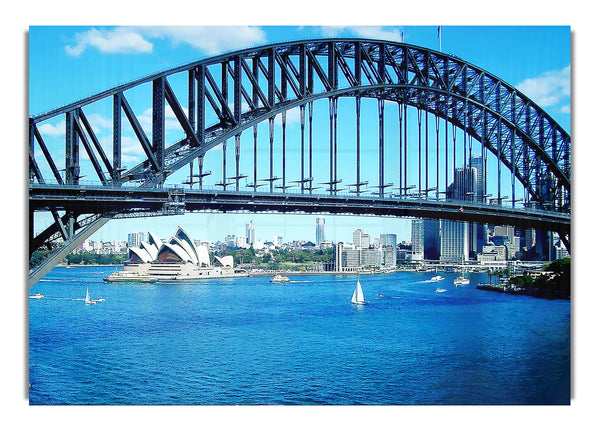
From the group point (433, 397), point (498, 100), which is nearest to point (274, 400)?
point (433, 397)

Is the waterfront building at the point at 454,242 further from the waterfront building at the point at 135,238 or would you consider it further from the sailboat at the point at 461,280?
the waterfront building at the point at 135,238

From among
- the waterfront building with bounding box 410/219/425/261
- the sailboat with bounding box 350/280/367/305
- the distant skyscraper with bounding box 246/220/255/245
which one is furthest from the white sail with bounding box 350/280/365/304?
the distant skyscraper with bounding box 246/220/255/245

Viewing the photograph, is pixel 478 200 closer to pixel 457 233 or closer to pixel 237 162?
pixel 457 233

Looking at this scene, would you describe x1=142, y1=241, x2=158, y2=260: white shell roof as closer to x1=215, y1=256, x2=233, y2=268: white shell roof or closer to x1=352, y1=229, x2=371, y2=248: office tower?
x1=215, y1=256, x2=233, y2=268: white shell roof

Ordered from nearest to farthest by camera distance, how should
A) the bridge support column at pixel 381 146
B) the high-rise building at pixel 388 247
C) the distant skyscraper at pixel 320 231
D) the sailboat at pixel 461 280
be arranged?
the distant skyscraper at pixel 320 231 → the high-rise building at pixel 388 247 → the sailboat at pixel 461 280 → the bridge support column at pixel 381 146

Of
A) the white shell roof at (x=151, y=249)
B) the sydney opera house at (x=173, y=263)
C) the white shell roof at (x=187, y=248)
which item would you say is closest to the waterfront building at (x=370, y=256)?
the sydney opera house at (x=173, y=263)

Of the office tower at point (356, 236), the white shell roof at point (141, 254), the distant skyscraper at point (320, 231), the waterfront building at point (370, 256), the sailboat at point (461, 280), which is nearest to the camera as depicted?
the white shell roof at point (141, 254)

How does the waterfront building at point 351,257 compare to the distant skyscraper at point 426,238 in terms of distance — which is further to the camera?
the distant skyscraper at point 426,238
